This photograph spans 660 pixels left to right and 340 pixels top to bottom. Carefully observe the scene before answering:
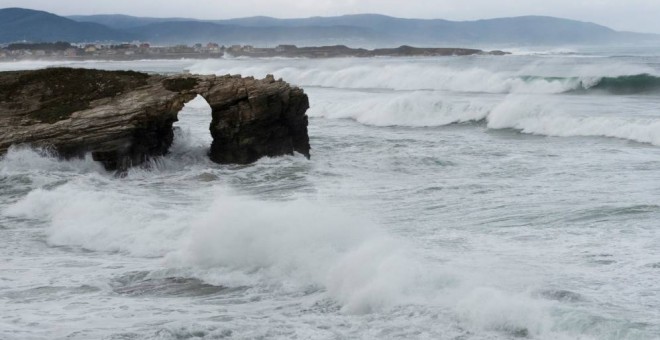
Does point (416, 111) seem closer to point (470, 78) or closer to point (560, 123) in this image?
point (560, 123)

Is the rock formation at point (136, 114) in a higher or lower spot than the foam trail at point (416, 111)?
higher

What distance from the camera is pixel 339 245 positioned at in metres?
9.85

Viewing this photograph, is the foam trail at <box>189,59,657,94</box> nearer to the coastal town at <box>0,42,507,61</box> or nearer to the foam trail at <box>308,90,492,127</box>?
the foam trail at <box>308,90,492,127</box>

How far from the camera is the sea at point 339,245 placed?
763cm

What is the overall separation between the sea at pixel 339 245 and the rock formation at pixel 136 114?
43 cm

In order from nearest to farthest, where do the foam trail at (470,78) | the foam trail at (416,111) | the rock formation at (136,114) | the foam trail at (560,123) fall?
1. the rock formation at (136,114)
2. the foam trail at (560,123)
3. the foam trail at (416,111)
4. the foam trail at (470,78)

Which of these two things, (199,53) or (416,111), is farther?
(199,53)

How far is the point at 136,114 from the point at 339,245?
9508 mm

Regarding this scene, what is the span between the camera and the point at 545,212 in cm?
1242

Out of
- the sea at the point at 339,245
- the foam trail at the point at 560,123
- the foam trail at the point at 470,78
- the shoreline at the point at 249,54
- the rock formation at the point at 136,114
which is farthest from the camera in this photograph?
the shoreline at the point at 249,54

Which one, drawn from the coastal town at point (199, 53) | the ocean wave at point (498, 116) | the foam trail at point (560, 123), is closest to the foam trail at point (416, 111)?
the ocean wave at point (498, 116)

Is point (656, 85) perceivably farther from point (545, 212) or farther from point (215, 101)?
point (545, 212)

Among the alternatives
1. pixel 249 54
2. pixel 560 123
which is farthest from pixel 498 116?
pixel 249 54

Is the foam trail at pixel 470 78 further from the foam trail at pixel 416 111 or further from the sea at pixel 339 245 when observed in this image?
the sea at pixel 339 245
